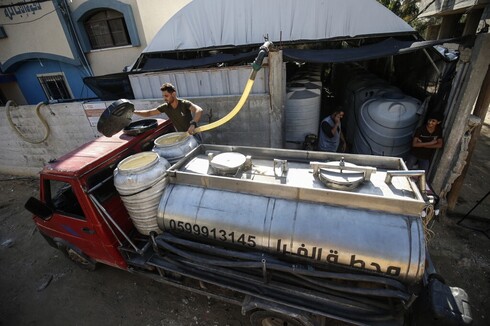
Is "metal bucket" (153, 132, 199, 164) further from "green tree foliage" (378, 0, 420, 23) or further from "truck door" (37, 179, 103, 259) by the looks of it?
"green tree foliage" (378, 0, 420, 23)

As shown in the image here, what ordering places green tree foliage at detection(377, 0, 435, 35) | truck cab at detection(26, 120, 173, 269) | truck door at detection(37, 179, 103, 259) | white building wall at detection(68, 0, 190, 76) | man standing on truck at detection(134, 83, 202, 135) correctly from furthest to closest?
green tree foliage at detection(377, 0, 435, 35) → white building wall at detection(68, 0, 190, 76) → man standing on truck at detection(134, 83, 202, 135) → truck door at detection(37, 179, 103, 259) → truck cab at detection(26, 120, 173, 269)

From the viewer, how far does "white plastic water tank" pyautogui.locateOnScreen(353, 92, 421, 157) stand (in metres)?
5.65

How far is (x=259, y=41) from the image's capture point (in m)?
7.06

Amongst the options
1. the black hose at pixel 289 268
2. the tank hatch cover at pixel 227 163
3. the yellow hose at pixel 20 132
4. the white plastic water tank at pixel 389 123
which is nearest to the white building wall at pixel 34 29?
the yellow hose at pixel 20 132

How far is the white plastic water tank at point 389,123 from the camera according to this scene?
5.65m

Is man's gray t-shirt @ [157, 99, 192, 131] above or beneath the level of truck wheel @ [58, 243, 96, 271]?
above

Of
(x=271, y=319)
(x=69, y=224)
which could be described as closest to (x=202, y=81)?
(x=69, y=224)

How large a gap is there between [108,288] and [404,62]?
9.84 m

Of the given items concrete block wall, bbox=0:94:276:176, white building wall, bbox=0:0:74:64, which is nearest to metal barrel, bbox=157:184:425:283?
concrete block wall, bbox=0:94:276:176

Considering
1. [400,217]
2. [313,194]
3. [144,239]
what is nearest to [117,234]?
[144,239]

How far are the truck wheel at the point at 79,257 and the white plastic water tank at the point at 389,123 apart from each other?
6536 millimetres

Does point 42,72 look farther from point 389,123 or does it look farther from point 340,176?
point 389,123

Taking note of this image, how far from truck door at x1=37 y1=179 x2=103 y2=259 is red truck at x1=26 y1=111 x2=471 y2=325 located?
1.0 inches

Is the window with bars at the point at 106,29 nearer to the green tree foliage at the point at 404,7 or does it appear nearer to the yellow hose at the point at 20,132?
the yellow hose at the point at 20,132
